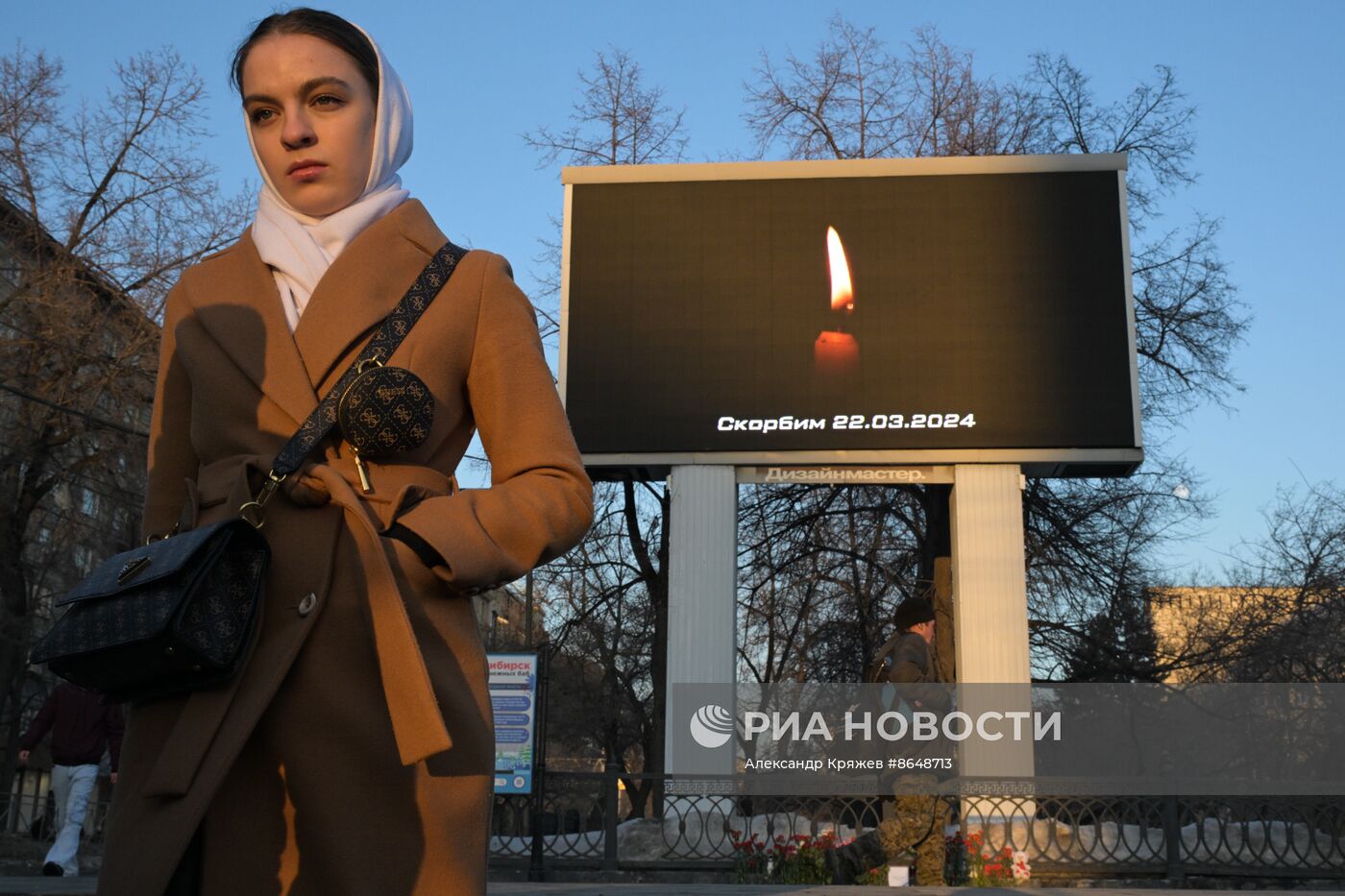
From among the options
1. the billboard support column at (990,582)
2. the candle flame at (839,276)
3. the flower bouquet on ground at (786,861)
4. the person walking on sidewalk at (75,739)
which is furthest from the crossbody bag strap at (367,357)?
the billboard support column at (990,582)

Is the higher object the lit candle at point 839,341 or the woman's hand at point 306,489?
the lit candle at point 839,341

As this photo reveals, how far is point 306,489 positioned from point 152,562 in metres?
0.20

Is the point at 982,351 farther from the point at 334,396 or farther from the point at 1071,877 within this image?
the point at 334,396

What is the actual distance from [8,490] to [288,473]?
71.0 feet

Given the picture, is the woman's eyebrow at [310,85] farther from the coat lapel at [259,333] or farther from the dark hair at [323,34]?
the coat lapel at [259,333]

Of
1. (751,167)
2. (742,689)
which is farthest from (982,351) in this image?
(742,689)

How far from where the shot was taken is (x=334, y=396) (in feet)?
5.87

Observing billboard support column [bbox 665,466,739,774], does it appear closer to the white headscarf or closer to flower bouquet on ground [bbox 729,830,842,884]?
flower bouquet on ground [bbox 729,830,842,884]

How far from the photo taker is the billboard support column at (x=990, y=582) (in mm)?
17297

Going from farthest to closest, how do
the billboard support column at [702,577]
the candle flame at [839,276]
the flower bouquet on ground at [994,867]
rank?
1. the billboard support column at [702,577]
2. the candle flame at [839,276]
3. the flower bouquet on ground at [994,867]

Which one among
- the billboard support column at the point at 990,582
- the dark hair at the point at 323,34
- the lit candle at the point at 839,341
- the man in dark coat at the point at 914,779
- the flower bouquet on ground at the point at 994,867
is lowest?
the flower bouquet on ground at the point at 994,867

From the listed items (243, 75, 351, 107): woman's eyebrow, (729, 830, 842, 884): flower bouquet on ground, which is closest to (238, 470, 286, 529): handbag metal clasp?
(243, 75, 351, 107): woman's eyebrow

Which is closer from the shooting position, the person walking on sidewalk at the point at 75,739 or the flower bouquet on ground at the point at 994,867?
Result: the person walking on sidewalk at the point at 75,739

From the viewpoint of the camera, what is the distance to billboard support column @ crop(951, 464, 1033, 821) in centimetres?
1730
